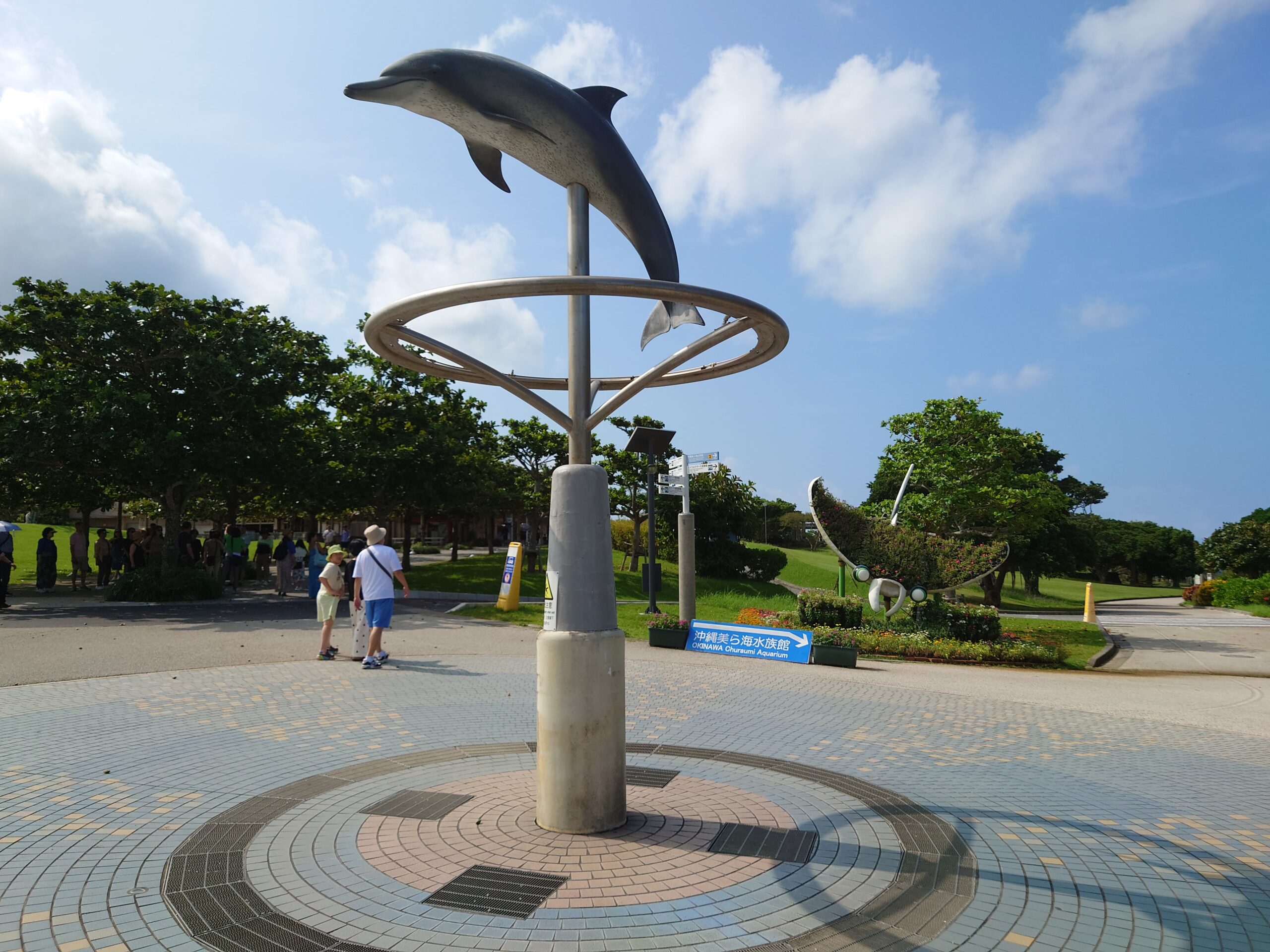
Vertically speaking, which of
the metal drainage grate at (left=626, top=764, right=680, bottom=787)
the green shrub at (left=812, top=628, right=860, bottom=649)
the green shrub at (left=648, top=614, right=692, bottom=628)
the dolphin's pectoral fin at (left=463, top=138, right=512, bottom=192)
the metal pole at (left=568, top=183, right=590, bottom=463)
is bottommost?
the metal drainage grate at (left=626, top=764, right=680, bottom=787)

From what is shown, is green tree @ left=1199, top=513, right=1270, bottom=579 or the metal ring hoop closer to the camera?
the metal ring hoop

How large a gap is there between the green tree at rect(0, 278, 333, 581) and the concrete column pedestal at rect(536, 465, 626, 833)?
53.8ft

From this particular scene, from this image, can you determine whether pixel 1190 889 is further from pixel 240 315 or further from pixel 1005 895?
pixel 240 315

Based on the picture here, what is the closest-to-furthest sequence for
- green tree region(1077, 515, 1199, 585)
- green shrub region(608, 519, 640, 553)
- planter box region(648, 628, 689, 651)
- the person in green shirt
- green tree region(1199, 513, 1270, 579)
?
1. planter box region(648, 628, 689, 651)
2. the person in green shirt
3. green tree region(1199, 513, 1270, 579)
4. green shrub region(608, 519, 640, 553)
5. green tree region(1077, 515, 1199, 585)

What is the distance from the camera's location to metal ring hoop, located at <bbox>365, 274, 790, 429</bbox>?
4.85 m

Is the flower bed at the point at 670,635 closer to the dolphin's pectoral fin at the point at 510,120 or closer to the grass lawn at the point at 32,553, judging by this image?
the dolphin's pectoral fin at the point at 510,120

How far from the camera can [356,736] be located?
7508 millimetres

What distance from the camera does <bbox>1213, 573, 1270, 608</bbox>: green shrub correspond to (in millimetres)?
32312

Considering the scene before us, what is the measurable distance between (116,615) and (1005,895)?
59.7 feet


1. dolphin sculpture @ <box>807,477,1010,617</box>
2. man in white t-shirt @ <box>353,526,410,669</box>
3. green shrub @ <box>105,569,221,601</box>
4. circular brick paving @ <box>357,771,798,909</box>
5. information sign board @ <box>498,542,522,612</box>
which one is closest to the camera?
circular brick paving @ <box>357,771,798,909</box>

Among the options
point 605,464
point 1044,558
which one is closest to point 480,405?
point 605,464

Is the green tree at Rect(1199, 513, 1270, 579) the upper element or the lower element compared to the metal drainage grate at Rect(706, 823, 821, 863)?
upper

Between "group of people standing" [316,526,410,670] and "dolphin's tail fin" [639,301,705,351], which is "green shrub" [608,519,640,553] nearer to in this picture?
"group of people standing" [316,526,410,670]

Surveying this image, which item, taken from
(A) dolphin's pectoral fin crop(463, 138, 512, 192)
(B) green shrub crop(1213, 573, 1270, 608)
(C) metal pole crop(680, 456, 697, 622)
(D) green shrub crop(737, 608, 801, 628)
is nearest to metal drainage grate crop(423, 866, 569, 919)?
(A) dolphin's pectoral fin crop(463, 138, 512, 192)
